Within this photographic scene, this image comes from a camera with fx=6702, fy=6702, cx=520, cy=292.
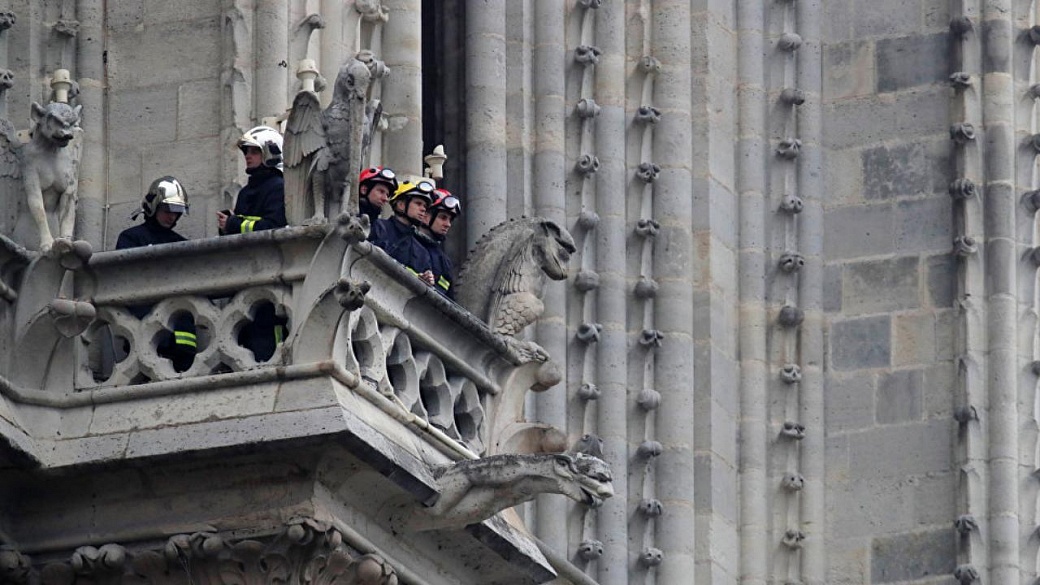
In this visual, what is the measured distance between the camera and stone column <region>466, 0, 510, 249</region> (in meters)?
35.6

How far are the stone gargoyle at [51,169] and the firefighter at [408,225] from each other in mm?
2025

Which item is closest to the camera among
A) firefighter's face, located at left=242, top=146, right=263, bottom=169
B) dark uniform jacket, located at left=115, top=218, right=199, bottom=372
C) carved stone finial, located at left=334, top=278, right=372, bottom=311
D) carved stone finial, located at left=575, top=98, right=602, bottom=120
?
carved stone finial, located at left=334, top=278, right=372, bottom=311

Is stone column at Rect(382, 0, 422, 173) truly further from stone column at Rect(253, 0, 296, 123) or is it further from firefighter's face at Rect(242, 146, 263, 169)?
firefighter's face at Rect(242, 146, 263, 169)

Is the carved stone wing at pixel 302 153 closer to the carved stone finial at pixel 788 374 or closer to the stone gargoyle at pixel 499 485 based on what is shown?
the stone gargoyle at pixel 499 485

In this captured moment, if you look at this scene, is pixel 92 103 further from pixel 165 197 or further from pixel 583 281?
pixel 583 281

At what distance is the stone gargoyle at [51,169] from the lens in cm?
2908

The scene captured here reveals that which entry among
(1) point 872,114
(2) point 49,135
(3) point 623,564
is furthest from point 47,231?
(1) point 872,114

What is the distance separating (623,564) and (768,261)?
2502mm

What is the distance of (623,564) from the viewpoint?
3556cm

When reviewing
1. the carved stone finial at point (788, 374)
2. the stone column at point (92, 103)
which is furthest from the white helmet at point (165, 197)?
the carved stone finial at point (788, 374)

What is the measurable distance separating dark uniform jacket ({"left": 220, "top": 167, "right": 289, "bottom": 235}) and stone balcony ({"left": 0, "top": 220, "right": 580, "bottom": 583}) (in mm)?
716

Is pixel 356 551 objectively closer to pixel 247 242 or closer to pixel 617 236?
pixel 247 242

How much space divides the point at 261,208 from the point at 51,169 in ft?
3.58

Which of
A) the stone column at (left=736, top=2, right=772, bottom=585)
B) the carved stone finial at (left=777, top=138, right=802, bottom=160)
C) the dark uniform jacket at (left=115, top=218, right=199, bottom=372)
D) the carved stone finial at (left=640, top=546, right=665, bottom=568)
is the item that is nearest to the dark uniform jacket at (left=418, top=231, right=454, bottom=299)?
the dark uniform jacket at (left=115, top=218, right=199, bottom=372)
